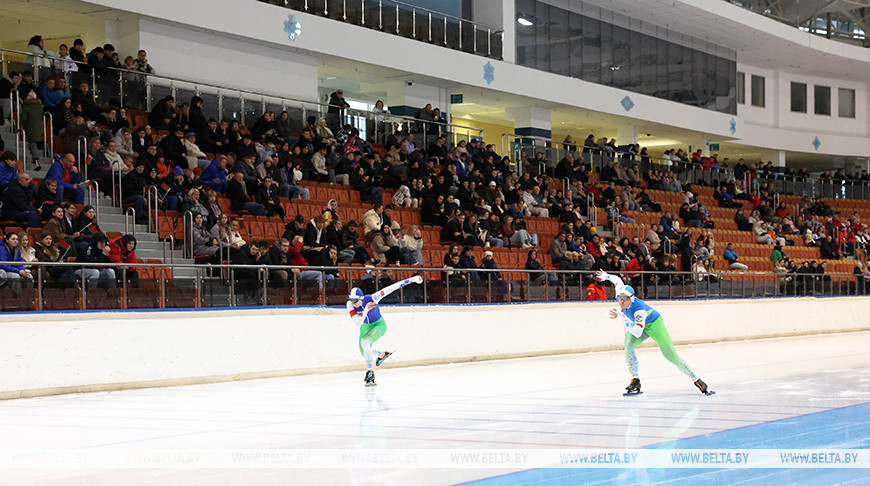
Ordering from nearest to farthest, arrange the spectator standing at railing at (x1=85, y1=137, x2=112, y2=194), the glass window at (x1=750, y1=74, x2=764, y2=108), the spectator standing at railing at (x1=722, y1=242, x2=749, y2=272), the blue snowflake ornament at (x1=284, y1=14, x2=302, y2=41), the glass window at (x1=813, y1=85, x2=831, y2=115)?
the spectator standing at railing at (x1=85, y1=137, x2=112, y2=194) → the blue snowflake ornament at (x1=284, y1=14, x2=302, y2=41) → the spectator standing at railing at (x1=722, y1=242, x2=749, y2=272) → the glass window at (x1=750, y1=74, x2=764, y2=108) → the glass window at (x1=813, y1=85, x2=831, y2=115)

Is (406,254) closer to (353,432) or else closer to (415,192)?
(415,192)

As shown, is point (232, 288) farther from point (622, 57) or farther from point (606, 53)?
point (622, 57)

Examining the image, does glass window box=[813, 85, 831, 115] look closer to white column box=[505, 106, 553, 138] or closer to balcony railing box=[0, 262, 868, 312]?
white column box=[505, 106, 553, 138]

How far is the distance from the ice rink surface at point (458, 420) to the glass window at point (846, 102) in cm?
3638

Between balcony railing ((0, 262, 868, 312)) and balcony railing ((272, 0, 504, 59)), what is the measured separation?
33.6 ft

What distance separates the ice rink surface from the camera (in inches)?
284

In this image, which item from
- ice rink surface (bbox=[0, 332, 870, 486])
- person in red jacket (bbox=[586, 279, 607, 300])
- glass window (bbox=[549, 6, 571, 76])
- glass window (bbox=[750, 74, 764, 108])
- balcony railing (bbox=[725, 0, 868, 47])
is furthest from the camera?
glass window (bbox=[750, 74, 764, 108])

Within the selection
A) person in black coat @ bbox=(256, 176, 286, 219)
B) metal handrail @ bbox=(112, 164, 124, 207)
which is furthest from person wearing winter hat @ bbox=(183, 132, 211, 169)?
metal handrail @ bbox=(112, 164, 124, 207)

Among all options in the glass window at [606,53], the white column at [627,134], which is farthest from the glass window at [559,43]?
the white column at [627,134]

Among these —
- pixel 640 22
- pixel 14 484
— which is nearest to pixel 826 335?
pixel 640 22

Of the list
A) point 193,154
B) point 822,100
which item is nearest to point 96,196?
point 193,154

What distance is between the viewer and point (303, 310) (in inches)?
621

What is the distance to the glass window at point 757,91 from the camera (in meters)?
45.8

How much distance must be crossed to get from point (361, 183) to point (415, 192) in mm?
1576
